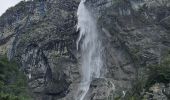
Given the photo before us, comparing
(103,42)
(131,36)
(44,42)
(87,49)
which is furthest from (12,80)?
(131,36)

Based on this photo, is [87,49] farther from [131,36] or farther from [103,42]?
[131,36]

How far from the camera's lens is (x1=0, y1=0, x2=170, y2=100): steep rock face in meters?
61.2

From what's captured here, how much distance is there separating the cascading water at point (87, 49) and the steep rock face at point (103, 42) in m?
1.03

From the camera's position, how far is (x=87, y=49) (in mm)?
70250

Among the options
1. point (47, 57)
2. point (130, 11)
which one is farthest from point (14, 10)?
point (130, 11)

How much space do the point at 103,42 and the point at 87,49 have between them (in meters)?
3.69

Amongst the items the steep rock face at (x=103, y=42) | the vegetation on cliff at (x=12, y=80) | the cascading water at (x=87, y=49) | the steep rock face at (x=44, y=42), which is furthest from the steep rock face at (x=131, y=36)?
the vegetation on cliff at (x=12, y=80)

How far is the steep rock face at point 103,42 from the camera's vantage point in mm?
61250

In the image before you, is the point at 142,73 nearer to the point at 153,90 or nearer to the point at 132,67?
the point at 132,67

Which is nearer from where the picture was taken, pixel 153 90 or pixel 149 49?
pixel 153 90

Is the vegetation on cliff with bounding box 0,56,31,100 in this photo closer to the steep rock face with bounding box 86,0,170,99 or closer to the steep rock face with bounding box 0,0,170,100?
the steep rock face with bounding box 0,0,170,100

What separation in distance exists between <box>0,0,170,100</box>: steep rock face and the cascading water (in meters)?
1.03

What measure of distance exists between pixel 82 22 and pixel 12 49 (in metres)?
12.4

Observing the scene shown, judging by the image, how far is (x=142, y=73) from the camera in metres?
59.2
